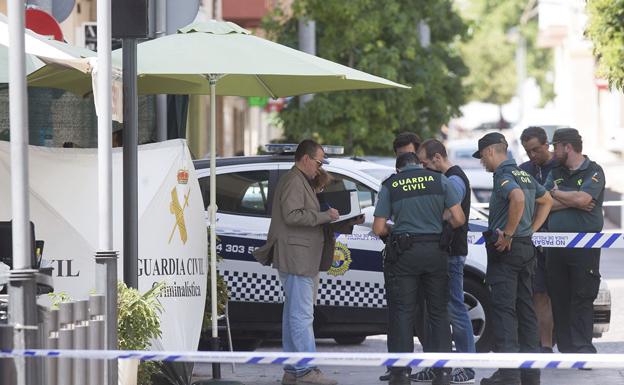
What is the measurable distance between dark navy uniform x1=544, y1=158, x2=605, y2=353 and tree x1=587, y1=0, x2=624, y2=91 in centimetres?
349

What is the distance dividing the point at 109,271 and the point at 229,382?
2518 millimetres

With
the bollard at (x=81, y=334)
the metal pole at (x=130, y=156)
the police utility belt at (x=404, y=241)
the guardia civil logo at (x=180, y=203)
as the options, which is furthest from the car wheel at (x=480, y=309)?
the bollard at (x=81, y=334)

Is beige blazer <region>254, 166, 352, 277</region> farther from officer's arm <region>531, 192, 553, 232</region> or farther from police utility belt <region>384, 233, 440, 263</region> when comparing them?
officer's arm <region>531, 192, 553, 232</region>

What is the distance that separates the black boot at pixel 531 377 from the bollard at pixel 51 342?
4.30 meters

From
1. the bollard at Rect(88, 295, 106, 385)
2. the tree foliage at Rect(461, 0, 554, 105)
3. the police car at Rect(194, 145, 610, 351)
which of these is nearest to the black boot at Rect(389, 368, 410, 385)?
the police car at Rect(194, 145, 610, 351)

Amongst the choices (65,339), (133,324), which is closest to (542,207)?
(133,324)

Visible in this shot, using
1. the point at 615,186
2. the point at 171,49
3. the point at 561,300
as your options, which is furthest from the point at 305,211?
the point at 615,186

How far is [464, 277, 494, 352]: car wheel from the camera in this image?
11734 mm

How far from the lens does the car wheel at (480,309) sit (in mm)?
11734

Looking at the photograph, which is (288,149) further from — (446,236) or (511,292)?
(511,292)

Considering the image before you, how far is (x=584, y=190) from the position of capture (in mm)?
10969

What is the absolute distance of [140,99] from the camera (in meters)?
12.2

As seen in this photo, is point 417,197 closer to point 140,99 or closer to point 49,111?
point 140,99

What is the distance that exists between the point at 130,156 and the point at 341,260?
141 inches
